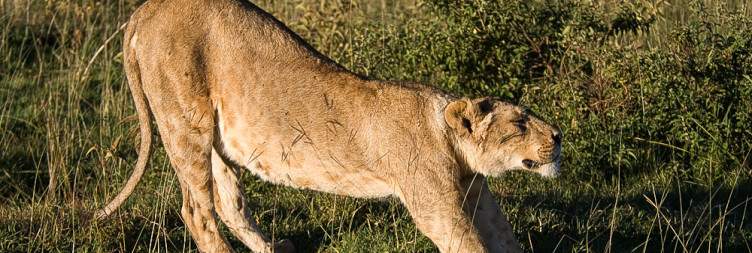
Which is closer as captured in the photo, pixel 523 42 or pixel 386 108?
pixel 386 108

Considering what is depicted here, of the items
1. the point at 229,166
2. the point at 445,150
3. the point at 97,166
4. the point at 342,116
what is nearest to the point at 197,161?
the point at 229,166

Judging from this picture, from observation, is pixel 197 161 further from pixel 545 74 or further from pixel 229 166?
pixel 545 74

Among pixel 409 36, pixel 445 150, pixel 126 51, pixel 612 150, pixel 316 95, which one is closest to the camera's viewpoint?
pixel 445 150

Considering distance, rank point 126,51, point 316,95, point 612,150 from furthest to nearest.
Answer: point 612,150 < point 126,51 < point 316,95

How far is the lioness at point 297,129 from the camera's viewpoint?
5441 millimetres

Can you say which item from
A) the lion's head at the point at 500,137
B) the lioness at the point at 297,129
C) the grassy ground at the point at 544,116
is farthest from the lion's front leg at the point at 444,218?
the grassy ground at the point at 544,116

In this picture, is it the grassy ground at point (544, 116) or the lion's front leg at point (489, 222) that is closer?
the lion's front leg at point (489, 222)

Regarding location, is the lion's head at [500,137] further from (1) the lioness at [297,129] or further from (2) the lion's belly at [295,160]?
(2) the lion's belly at [295,160]

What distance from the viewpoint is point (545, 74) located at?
26.5 feet

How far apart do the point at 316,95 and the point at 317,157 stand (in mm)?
293

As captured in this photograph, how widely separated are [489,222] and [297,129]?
3.21ft

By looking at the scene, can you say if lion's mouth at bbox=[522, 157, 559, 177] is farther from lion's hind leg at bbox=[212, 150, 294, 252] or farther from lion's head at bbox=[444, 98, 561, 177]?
lion's hind leg at bbox=[212, 150, 294, 252]

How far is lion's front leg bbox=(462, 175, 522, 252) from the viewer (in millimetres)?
5660

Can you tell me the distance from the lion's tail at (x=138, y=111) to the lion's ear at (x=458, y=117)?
5.88ft
